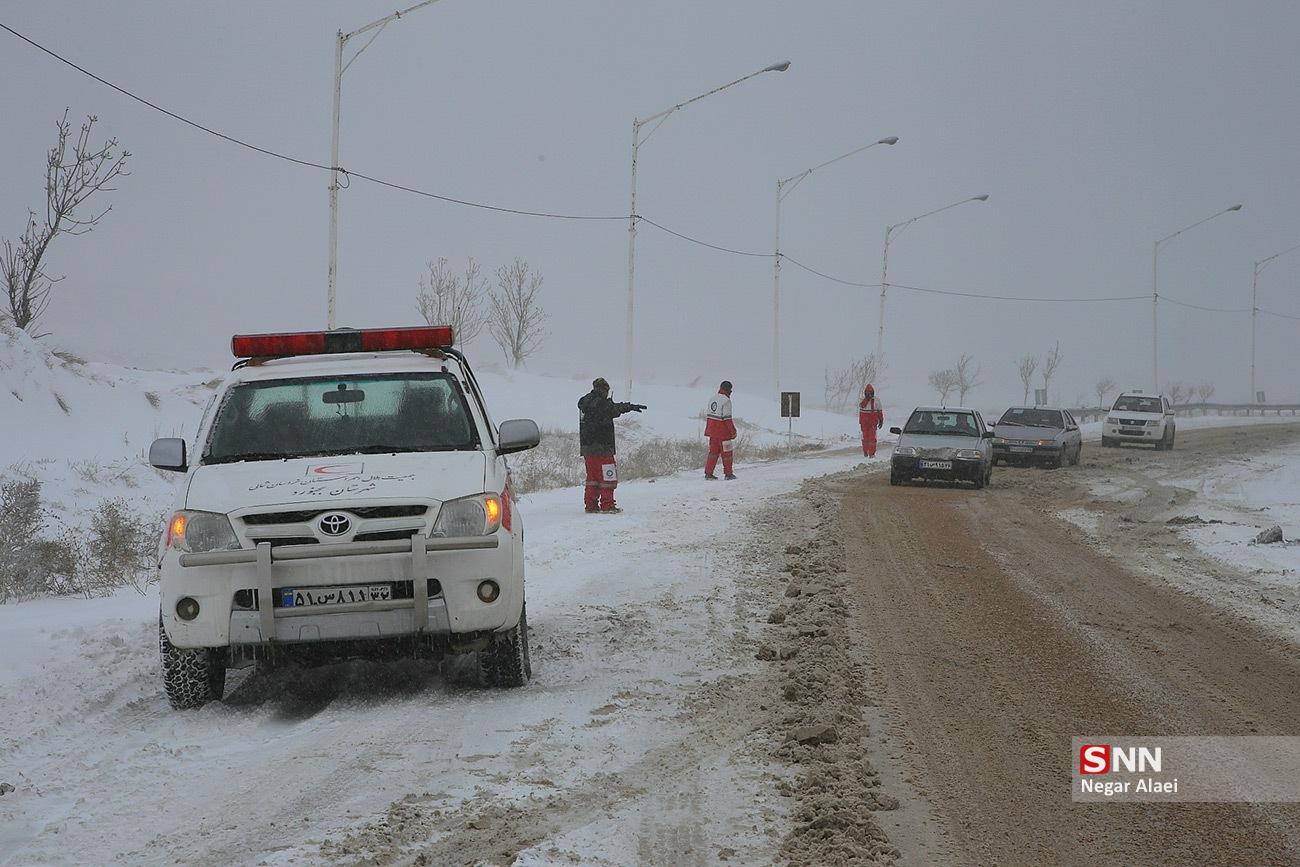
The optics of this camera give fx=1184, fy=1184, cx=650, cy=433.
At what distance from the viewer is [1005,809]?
476 centimetres

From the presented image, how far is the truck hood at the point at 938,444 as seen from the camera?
72.2 ft

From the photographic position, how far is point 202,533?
20.0ft

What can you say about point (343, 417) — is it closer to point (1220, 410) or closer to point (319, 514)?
point (319, 514)

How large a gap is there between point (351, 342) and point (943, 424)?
55.8ft

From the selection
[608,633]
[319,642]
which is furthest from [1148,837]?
[608,633]

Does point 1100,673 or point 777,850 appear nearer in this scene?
point 777,850

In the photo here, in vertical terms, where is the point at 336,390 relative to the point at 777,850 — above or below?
above

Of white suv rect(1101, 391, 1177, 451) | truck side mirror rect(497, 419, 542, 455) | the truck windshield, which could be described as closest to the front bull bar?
the truck windshield

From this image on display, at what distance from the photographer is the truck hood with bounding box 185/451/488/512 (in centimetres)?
614

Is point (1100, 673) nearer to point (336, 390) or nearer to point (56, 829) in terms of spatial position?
point (336, 390)

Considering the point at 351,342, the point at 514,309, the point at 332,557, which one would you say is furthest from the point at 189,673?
the point at 514,309

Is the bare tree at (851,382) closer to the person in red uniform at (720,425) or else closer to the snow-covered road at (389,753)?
the person in red uniform at (720,425)

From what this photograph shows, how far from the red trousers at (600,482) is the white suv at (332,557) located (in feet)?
31.3

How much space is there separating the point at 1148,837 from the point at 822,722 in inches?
68.9
